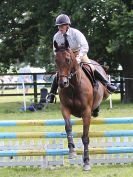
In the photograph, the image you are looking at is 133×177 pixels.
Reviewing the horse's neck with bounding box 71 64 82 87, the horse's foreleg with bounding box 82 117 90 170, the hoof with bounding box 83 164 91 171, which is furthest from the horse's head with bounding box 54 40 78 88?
the hoof with bounding box 83 164 91 171

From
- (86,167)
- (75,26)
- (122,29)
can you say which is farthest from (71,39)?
(75,26)

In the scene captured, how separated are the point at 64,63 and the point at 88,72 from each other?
107 centimetres

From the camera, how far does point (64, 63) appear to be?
812 cm

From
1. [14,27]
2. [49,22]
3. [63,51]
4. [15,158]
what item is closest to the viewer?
[63,51]

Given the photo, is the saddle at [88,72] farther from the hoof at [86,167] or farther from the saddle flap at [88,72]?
the hoof at [86,167]

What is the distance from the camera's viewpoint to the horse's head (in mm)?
8047

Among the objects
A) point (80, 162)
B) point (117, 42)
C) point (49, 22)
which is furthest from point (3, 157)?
point (49, 22)

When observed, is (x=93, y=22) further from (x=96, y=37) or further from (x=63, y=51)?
(x=63, y=51)

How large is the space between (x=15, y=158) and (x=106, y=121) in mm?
1850

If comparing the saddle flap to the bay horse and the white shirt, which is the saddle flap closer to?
the bay horse

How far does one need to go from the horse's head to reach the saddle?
0.84 meters

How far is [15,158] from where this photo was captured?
375 inches

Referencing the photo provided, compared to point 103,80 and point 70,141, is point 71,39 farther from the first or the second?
point 70,141

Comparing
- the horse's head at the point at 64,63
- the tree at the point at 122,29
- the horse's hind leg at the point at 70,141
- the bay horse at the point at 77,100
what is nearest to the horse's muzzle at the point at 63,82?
the horse's head at the point at 64,63
